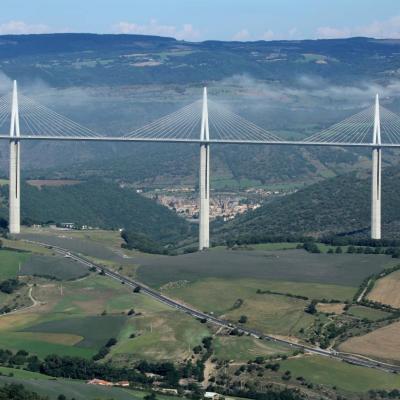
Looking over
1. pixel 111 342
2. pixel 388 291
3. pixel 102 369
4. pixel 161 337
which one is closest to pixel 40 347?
pixel 111 342

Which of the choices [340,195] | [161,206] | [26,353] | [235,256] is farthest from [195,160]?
[26,353]

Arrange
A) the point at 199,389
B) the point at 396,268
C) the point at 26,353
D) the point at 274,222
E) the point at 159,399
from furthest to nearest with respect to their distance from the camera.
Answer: the point at 274,222, the point at 396,268, the point at 26,353, the point at 199,389, the point at 159,399

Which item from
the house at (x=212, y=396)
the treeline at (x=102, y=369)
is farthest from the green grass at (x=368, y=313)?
the house at (x=212, y=396)

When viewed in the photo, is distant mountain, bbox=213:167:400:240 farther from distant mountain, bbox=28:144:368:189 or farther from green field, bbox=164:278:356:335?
distant mountain, bbox=28:144:368:189

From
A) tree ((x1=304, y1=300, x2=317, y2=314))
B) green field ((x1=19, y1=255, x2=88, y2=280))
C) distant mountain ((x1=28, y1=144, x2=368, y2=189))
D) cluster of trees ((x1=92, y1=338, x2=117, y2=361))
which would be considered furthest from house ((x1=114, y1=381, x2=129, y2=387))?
distant mountain ((x1=28, y1=144, x2=368, y2=189))

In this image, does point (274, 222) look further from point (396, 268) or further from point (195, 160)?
point (195, 160)

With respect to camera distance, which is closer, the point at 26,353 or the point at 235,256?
the point at 26,353
